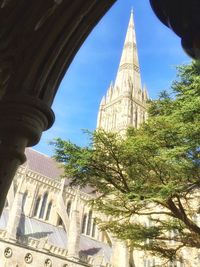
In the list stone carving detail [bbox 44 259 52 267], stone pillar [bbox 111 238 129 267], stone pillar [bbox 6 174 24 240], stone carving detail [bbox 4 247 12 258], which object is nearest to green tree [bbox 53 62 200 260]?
stone carving detail [bbox 4 247 12 258]

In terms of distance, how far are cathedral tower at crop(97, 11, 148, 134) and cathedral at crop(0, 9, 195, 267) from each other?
282 mm

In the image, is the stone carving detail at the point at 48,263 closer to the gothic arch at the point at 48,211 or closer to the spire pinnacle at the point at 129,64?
the gothic arch at the point at 48,211

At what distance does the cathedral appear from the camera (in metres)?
22.2

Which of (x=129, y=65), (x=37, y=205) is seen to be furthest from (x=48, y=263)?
(x=129, y=65)

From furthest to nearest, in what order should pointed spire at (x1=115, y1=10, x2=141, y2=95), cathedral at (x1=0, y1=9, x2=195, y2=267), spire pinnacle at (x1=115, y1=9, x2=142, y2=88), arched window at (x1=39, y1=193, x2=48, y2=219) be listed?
spire pinnacle at (x1=115, y1=9, x2=142, y2=88), pointed spire at (x1=115, y1=10, x2=141, y2=95), arched window at (x1=39, y1=193, x2=48, y2=219), cathedral at (x1=0, y1=9, x2=195, y2=267)

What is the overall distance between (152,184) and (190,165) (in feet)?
4.04

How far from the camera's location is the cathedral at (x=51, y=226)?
22172 mm

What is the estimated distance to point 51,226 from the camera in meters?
28.0

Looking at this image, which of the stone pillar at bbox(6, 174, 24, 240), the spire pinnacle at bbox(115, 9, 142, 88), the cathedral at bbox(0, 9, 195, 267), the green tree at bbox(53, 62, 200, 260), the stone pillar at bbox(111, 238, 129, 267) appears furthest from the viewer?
the spire pinnacle at bbox(115, 9, 142, 88)

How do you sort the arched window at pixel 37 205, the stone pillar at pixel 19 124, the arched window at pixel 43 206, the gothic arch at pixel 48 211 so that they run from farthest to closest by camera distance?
the gothic arch at pixel 48 211 → the arched window at pixel 43 206 → the arched window at pixel 37 205 → the stone pillar at pixel 19 124

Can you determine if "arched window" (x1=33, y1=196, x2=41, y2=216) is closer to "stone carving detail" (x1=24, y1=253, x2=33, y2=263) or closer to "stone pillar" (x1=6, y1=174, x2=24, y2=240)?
"stone pillar" (x1=6, y1=174, x2=24, y2=240)

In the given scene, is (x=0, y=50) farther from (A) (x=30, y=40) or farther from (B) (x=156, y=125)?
(B) (x=156, y=125)

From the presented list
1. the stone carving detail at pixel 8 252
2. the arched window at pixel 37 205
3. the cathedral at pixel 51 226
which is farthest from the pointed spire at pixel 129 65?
the stone carving detail at pixel 8 252

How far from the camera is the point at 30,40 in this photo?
2760 mm
